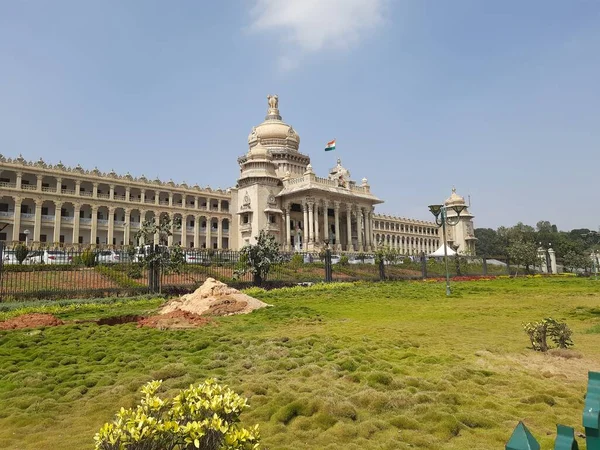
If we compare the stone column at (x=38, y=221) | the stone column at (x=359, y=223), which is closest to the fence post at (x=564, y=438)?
the stone column at (x=38, y=221)

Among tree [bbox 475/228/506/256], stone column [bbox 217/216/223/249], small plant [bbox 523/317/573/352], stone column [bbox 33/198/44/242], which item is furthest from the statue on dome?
small plant [bbox 523/317/573/352]

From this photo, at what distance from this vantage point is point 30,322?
11922 mm

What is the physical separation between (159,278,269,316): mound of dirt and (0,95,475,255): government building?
32.3 metres

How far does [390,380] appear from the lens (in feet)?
20.4

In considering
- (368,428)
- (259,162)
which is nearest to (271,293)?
(368,428)

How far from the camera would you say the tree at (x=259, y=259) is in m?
23.3

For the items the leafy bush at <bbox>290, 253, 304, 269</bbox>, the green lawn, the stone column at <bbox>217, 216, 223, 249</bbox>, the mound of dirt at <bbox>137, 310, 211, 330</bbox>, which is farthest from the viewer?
the stone column at <bbox>217, 216, 223, 249</bbox>

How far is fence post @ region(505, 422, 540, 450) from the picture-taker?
2.08m

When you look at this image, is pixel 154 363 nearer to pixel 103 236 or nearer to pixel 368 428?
pixel 368 428

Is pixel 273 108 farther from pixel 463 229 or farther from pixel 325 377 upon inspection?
pixel 325 377

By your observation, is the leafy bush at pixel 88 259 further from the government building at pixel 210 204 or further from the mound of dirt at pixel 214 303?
the government building at pixel 210 204

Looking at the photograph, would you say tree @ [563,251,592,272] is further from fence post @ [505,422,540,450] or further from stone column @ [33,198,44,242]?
stone column @ [33,198,44,242]

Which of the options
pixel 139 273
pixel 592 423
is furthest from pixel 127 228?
pixel 592 423

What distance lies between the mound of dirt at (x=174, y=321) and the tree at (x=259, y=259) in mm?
10664
